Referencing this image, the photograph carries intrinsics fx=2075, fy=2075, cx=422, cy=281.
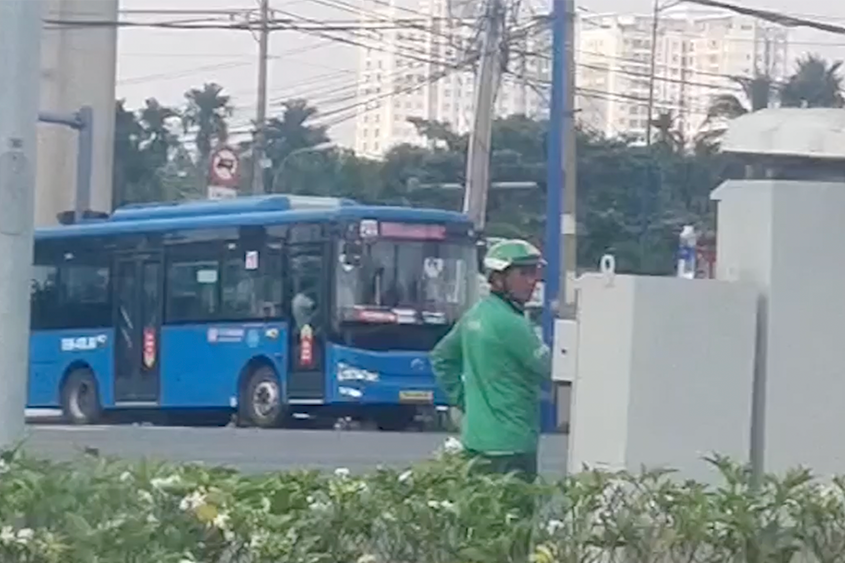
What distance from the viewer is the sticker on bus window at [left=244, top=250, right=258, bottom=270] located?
3027cm

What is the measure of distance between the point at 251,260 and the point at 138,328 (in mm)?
2752

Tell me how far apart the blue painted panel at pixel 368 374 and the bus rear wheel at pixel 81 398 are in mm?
4969

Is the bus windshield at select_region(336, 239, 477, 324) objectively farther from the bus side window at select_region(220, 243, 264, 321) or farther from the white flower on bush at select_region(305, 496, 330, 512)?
the white flower on bush at select_region(305, 496, 330, 512)

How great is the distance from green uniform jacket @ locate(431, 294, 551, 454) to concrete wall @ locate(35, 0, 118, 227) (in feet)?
135

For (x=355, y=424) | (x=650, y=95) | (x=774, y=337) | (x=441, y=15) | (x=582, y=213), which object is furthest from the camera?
(x=650, y=95)

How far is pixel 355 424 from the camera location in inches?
1197

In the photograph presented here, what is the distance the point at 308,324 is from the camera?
29.5 meters

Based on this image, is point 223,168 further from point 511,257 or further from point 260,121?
point 511,257

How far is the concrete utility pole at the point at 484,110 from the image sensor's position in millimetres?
37375

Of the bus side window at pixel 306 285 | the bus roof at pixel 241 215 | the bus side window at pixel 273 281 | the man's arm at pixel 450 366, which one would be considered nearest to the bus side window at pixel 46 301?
the bus roof at pixel 241 215

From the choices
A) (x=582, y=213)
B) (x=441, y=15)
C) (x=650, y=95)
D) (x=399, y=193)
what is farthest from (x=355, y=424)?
(x=399, y=193)

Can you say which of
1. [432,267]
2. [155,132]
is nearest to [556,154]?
[432,267]

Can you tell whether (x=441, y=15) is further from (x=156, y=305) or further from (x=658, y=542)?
(x=658, y=542)

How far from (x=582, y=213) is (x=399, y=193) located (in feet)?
35.8
